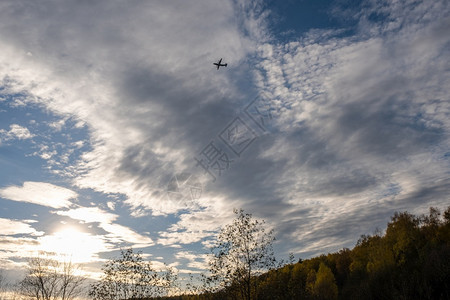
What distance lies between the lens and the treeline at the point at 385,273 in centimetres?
2801

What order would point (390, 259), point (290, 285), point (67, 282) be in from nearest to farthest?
point (290, 285)
point (67, 282)
point (390, 259)

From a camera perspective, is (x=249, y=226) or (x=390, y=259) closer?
(x=249, y=226)

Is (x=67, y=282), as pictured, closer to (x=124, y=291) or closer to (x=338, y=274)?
(x=124, y=291)

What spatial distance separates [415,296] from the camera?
102 ft

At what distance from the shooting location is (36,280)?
3809cm

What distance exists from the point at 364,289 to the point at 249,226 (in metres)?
18.4

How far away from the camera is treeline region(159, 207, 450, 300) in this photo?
2801 cm

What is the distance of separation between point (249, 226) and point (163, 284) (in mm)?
12574

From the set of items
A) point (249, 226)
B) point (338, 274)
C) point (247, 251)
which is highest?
point (249, 226)

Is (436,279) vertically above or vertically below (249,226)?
below

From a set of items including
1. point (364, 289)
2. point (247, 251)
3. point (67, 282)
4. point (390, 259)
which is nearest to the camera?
point (247, 251)

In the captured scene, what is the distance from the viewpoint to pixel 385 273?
156 ft

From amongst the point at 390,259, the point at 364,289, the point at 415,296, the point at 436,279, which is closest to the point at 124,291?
the point at 364,289

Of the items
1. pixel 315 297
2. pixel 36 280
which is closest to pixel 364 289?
pixel 315 297
